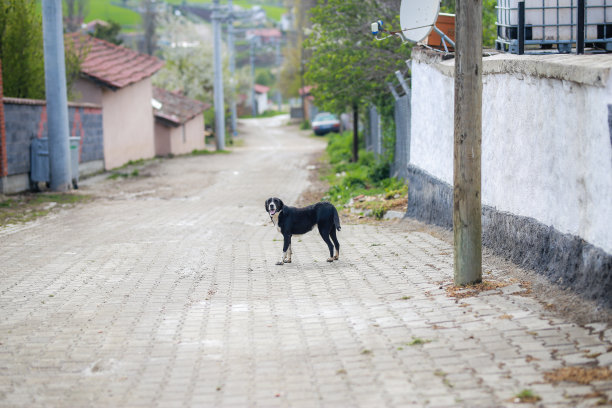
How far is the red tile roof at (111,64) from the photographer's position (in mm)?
26558

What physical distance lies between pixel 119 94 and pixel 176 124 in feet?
24.7

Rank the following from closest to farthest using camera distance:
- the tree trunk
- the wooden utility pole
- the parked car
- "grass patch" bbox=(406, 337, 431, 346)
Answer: "grass patch" bbox=(406, 337, 431, 346) < the wooden utility pole < the tree trunk < the parked car

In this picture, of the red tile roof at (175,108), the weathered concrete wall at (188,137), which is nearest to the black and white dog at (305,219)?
the red tile roof at (175,108)

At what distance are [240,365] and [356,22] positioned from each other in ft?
48.8

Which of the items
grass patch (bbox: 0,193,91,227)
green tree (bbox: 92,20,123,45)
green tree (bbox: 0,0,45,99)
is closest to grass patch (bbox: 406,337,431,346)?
grass patch (bbox: 0,193,91,227)

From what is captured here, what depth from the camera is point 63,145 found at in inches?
717

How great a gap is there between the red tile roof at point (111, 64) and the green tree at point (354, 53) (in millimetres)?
8754

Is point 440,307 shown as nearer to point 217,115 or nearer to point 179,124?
point 179,124

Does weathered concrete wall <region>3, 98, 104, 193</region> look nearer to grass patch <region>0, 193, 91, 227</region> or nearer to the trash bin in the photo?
the trash bin

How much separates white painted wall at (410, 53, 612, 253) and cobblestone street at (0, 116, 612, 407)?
0.78 meters

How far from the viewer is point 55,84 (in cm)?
1792

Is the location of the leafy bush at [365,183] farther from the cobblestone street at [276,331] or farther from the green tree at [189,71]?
the green tree at [189,71]

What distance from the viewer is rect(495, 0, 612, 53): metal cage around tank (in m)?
8.67

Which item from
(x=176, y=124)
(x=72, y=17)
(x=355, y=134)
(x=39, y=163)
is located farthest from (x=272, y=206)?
(x=72, y=17)
